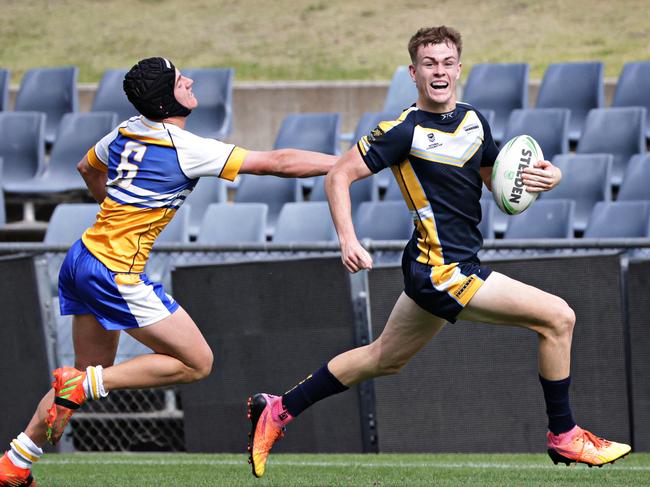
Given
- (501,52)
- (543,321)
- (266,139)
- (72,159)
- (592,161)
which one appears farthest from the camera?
(501,52)

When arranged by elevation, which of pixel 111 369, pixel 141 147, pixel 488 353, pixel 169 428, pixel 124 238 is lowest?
pixel 169 428

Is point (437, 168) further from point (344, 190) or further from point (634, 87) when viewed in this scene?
point (634, 87)

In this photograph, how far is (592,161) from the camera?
421 inches

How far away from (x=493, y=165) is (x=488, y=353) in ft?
7.62

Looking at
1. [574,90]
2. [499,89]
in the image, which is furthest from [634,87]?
[499,89]

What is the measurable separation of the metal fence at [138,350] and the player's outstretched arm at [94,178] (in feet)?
6.63

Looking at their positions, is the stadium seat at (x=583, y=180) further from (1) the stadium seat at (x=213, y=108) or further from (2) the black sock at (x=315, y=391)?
(2) the black sock at (x=315, y=391)

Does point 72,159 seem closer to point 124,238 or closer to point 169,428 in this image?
point 169,428

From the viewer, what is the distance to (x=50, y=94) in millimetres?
14008

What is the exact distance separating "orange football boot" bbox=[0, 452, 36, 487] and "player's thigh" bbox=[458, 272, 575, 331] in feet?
7.47

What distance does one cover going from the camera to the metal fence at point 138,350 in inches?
315

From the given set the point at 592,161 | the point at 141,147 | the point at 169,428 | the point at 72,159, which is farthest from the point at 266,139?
the point at 141,147

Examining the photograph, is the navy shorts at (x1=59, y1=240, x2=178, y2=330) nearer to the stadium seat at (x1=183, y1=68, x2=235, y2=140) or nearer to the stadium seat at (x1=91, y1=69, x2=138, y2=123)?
the stadium seat at (x1=183, y1=68, x2=235, y2=140)

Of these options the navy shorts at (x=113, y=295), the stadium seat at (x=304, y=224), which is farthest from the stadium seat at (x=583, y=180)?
the navy shorts at (x=113, y=295)
